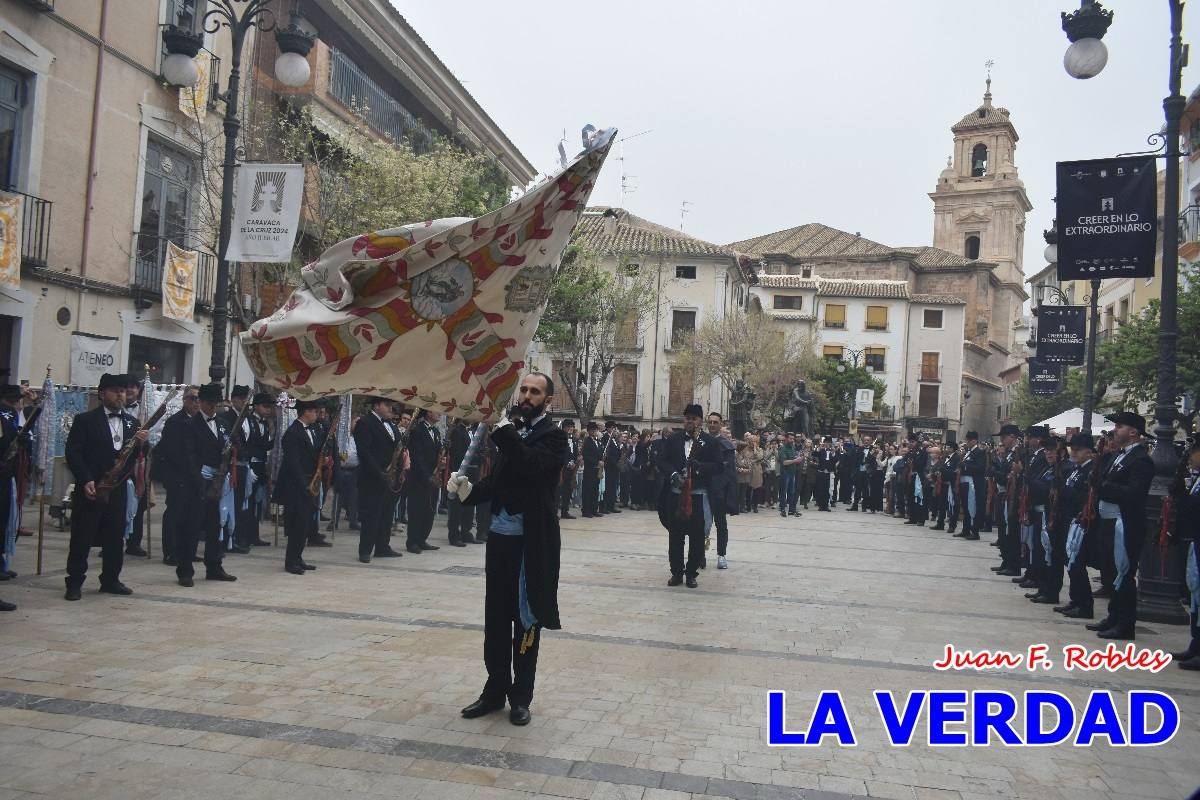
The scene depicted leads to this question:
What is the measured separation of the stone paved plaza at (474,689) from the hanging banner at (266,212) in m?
3.74

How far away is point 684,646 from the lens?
7.89 metres

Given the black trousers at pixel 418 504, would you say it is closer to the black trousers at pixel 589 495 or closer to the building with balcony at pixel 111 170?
the building with balcony at pixel 111 170

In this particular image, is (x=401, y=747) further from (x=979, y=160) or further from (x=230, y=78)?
(x=979, y=160)

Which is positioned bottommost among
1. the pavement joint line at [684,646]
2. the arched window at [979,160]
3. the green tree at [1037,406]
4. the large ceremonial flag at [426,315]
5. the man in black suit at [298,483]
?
the pavement joint line at [684,646]

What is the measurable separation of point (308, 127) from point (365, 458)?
10.6 m

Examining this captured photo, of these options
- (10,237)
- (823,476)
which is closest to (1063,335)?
(823,476)

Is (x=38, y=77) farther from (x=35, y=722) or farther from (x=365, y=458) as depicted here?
(x=35, y=722)

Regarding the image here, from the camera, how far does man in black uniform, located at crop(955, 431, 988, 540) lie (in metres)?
18.8

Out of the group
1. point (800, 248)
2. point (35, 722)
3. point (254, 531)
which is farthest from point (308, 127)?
point (800, 248)

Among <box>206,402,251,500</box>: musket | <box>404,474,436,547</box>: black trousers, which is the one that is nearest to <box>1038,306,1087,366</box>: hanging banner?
<box>404,474,436,547</box>: black trousers

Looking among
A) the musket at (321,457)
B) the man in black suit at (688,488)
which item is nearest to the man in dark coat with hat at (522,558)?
the man in black suit at (688,488)

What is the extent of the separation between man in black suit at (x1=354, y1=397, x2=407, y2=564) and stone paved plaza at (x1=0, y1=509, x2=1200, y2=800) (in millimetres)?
643

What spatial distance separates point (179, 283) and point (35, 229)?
3.23 metres

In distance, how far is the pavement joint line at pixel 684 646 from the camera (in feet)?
23.8
